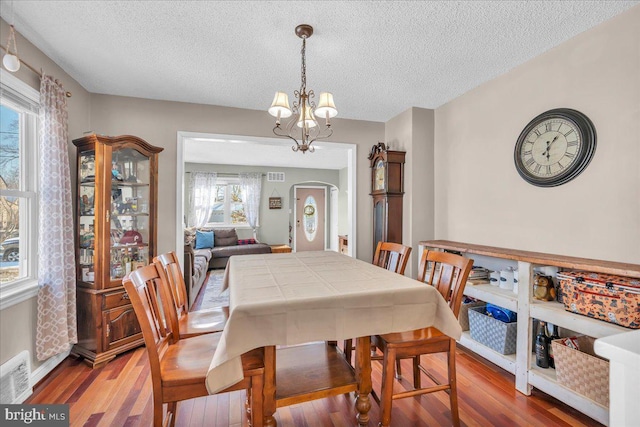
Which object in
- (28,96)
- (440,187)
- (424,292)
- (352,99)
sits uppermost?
(352,99)

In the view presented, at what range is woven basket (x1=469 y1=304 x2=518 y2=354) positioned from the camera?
224 centimetres

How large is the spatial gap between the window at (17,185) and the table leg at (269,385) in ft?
5.84

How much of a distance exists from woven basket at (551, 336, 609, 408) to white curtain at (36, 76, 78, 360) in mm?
3431

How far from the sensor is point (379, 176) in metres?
3.70

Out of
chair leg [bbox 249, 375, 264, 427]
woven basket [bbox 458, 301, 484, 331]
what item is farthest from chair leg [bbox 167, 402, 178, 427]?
woven basket [bbox 458, 301, 484, 331]

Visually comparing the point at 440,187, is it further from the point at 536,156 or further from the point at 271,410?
the point at 271,410

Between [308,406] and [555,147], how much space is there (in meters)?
2.51

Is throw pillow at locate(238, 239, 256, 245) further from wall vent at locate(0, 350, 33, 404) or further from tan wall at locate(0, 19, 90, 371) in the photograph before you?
wall vent at locate(0, 350, 33, 404)

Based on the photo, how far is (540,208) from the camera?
232cm

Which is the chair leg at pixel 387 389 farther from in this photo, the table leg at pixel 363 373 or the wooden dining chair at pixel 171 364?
the wooden dining chair at pixel 171 364

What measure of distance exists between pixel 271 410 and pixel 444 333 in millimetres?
947

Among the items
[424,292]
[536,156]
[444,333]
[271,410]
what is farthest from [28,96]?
[536,156]

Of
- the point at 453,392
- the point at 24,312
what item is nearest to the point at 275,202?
the point at 24,312

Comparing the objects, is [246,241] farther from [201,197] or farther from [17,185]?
[17,185]
